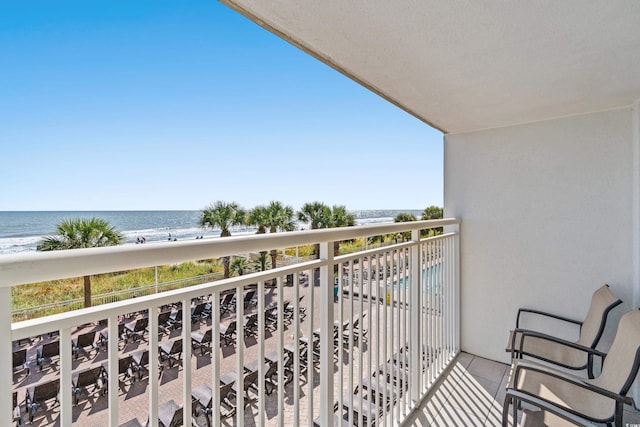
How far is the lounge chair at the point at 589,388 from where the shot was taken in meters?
1.39

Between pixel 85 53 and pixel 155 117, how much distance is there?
261 inches

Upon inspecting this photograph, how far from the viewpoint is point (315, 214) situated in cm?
1327

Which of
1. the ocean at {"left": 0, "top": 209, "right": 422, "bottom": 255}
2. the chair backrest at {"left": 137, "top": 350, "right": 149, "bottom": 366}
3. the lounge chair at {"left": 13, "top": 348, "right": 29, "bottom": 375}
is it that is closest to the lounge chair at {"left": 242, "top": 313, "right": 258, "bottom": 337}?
the chair backrest at {"left": 137, "top": 350, "right": 149, "bottom": 366}

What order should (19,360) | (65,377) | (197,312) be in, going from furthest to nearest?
(197,312)
(19,360)
(65,377)

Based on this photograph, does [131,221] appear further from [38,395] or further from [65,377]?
[65,377]

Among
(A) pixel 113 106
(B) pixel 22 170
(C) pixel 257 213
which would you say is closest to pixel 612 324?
(C) pixel 257 213

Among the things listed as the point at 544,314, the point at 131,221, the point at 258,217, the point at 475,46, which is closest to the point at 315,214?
the point at 258,217

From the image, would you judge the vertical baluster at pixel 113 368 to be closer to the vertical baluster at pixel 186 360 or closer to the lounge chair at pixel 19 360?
the vertical baluster at pixel 186 360

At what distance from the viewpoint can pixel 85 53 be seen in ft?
75.5

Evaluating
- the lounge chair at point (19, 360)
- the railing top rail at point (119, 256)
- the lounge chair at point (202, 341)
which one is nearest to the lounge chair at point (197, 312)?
the lounge chair at point (202, 341)

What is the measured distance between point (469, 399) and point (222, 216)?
39.9 ft

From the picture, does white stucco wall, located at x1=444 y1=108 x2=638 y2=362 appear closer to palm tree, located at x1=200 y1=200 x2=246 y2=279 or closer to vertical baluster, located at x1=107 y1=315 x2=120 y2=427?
vertical baluster, located at x1=107 y1=315 x2=120 y2=427

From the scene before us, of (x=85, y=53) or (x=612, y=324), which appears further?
(x=85, y=53)

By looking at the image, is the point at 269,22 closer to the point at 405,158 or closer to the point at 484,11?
the point at 484,11
